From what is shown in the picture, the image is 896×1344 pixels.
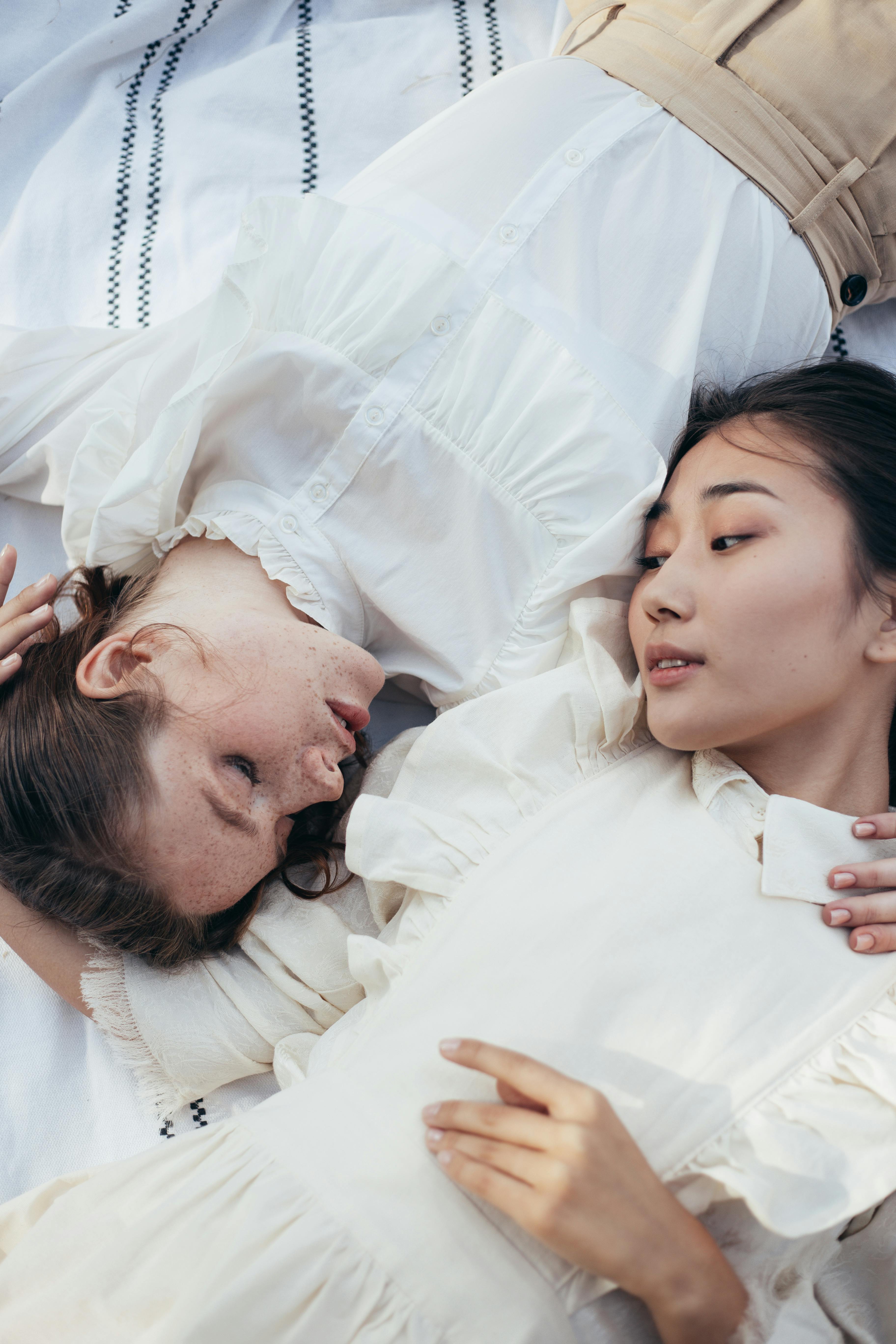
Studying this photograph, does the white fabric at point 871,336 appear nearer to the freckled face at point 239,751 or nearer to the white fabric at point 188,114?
the white fabric at point 188,114

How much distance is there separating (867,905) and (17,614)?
4.94 feet

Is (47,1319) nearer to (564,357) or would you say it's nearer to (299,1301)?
(299,1301)

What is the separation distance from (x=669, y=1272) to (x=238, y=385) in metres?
1.47

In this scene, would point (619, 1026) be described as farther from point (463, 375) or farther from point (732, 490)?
point (463, 375)

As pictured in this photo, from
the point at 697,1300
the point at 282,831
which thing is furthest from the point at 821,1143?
the point at 282,831

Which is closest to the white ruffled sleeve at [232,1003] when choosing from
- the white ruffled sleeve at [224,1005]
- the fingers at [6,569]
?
the white ruffled sleeve at [224,1005]

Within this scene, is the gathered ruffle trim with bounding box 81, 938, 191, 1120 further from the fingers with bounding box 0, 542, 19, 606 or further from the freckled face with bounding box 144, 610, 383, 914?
the fingers with bounding box 0, 542, 19, 606

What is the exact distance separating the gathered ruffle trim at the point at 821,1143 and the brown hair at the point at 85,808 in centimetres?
87

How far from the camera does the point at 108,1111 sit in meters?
1.65

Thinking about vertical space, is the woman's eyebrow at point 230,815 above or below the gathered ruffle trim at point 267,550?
below

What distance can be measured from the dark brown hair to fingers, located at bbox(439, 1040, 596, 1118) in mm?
801

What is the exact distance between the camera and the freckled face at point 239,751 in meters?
1.44

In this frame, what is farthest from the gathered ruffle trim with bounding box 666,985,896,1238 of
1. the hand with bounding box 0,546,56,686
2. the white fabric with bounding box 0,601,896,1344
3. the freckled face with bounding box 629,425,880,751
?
the hand with bounding box 0,546,56,686

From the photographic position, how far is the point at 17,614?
170 centimetres
